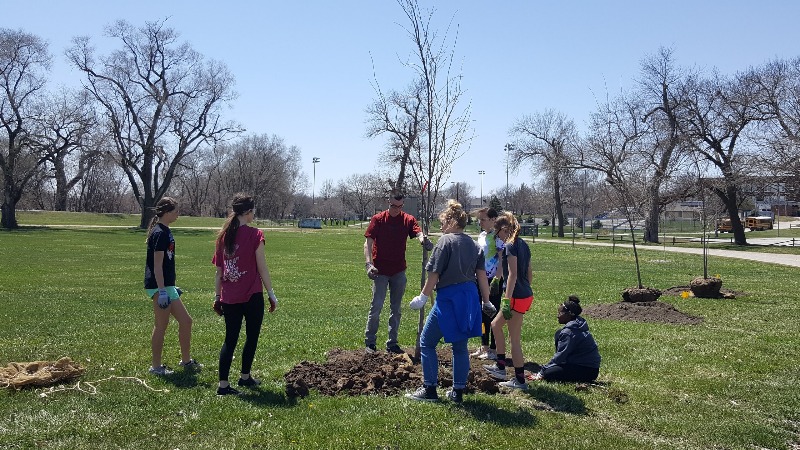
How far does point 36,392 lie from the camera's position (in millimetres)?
6180

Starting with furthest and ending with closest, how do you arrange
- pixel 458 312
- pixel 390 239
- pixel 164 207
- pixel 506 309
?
pixel 390 239
pixel 164 207
pixel 506 309
pixel 458 312

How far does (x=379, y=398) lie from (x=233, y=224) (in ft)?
7.13

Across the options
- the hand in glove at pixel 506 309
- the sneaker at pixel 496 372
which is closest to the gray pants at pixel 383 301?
the sneaker at pixel 496 372

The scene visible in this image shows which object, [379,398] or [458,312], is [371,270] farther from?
[458,312]

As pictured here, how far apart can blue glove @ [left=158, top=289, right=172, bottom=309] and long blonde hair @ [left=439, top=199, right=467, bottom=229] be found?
2.96 meters

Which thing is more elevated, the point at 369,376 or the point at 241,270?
the point at 241,270

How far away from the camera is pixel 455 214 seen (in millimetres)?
6289

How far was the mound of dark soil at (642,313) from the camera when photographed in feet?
37.9

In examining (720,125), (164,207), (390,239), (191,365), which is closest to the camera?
(164,207)

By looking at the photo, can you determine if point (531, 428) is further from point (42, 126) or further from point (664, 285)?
point (42, 126)

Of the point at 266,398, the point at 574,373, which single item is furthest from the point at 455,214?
the point at 266,398

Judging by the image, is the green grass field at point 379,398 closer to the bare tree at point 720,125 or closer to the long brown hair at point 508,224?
the long brown hair at point 508,224

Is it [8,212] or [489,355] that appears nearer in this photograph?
[489,355]

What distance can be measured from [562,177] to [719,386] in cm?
5380
